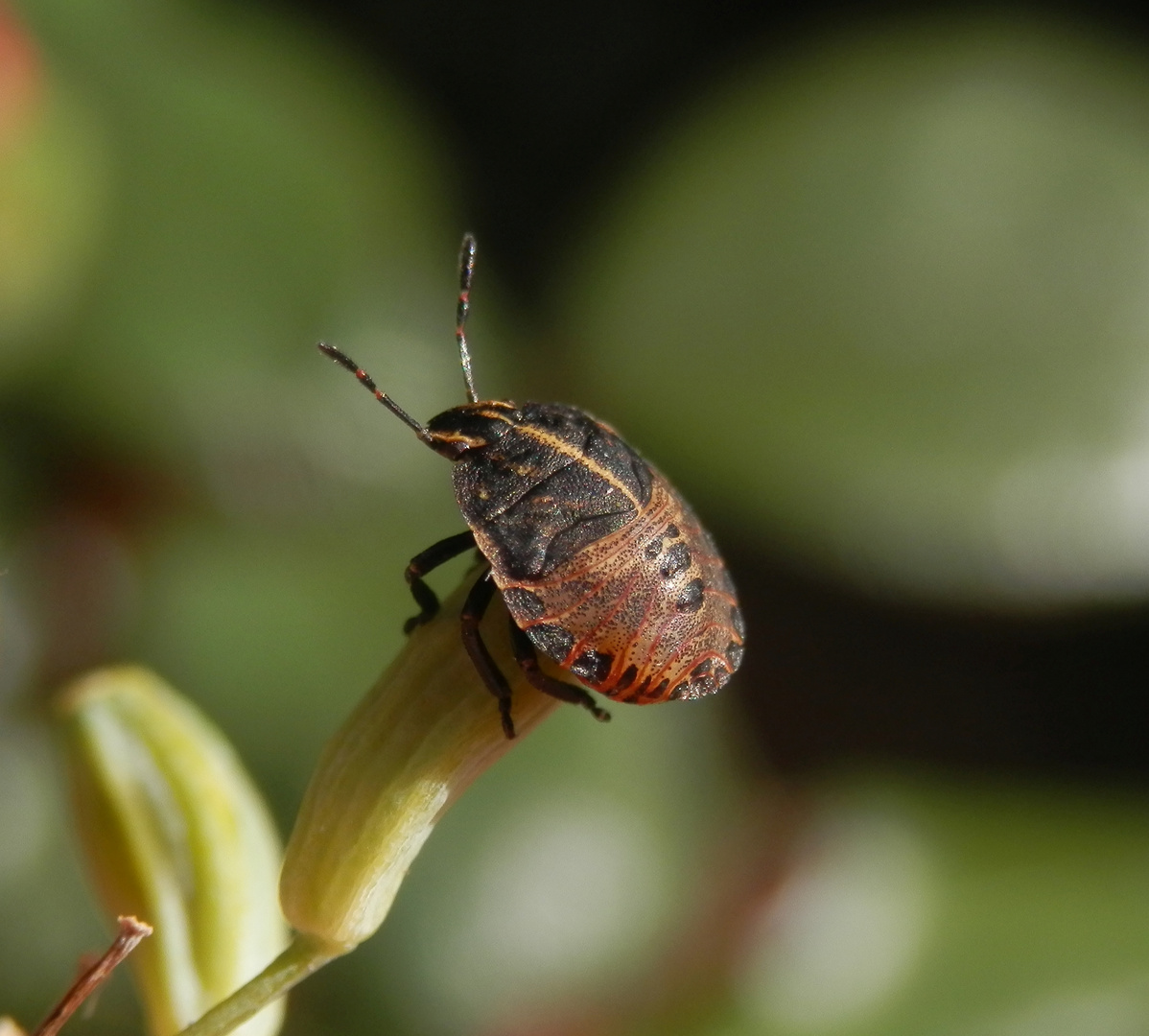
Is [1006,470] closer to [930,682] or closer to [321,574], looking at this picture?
[930,682]

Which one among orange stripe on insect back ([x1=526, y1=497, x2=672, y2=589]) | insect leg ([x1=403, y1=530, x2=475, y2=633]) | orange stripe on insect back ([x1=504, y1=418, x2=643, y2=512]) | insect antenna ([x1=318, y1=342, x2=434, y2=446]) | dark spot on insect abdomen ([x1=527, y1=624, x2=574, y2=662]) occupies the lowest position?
dark spot on insect abdomen ([x1=527, y1=624, x2=574, y2=662])

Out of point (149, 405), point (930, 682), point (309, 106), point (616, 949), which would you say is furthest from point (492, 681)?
point (930, 682)

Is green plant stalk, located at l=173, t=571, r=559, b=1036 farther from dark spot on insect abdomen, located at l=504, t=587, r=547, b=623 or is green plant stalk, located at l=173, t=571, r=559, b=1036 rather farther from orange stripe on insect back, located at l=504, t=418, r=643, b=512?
orange stripe on insect back, located at l=504, t=418, r=643, b=512

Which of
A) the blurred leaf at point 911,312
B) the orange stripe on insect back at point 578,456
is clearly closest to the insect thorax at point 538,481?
the orange stripe on insect back at point 578,456

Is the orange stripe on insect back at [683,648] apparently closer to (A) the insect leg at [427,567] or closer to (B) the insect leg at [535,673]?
(B) the insect leg at [535,673]

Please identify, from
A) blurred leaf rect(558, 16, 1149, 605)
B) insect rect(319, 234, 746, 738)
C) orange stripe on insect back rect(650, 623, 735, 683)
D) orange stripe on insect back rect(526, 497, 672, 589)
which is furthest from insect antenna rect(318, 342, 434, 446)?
blurred leaf rect(558, 16, 1149, 605)

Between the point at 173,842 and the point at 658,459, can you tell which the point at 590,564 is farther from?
the point at 658,459
